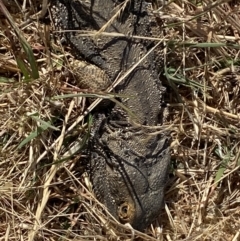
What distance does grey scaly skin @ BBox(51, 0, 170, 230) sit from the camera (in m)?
3.46

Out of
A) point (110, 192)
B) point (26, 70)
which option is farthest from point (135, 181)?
point (26, 70)

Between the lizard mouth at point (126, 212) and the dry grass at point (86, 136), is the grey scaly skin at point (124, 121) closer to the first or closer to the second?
the lizard mouth at point (126, 212)

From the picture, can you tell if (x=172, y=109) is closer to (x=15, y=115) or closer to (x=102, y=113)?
(x=102, y=113)

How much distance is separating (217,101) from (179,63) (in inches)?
14.0

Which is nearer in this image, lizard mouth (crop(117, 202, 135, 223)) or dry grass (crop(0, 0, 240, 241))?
lizard mouth (crop(117, 202, 135, 223))

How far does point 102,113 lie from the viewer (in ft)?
11.8

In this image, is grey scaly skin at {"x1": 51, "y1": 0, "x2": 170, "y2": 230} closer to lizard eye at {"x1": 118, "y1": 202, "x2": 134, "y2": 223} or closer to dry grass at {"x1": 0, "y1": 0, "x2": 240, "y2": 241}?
lizard eye at {"x1": 118, "y1": 202, "x2": 134, "y2": 223}

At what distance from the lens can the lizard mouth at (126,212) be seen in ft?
11.3

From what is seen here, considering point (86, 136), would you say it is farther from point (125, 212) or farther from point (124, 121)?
point (125, 212)

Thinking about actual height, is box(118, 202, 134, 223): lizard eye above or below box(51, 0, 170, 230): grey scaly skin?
below

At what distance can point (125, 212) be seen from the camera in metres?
3.46

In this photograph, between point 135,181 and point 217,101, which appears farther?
point 217,101

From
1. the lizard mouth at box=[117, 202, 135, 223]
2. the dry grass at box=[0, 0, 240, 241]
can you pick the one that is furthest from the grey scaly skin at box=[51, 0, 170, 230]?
the dry grass at box=[0, 0, 240, 241]

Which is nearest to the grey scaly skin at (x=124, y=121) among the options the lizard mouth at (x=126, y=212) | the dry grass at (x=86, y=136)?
the lizard mouth at (x=126, y=212)
